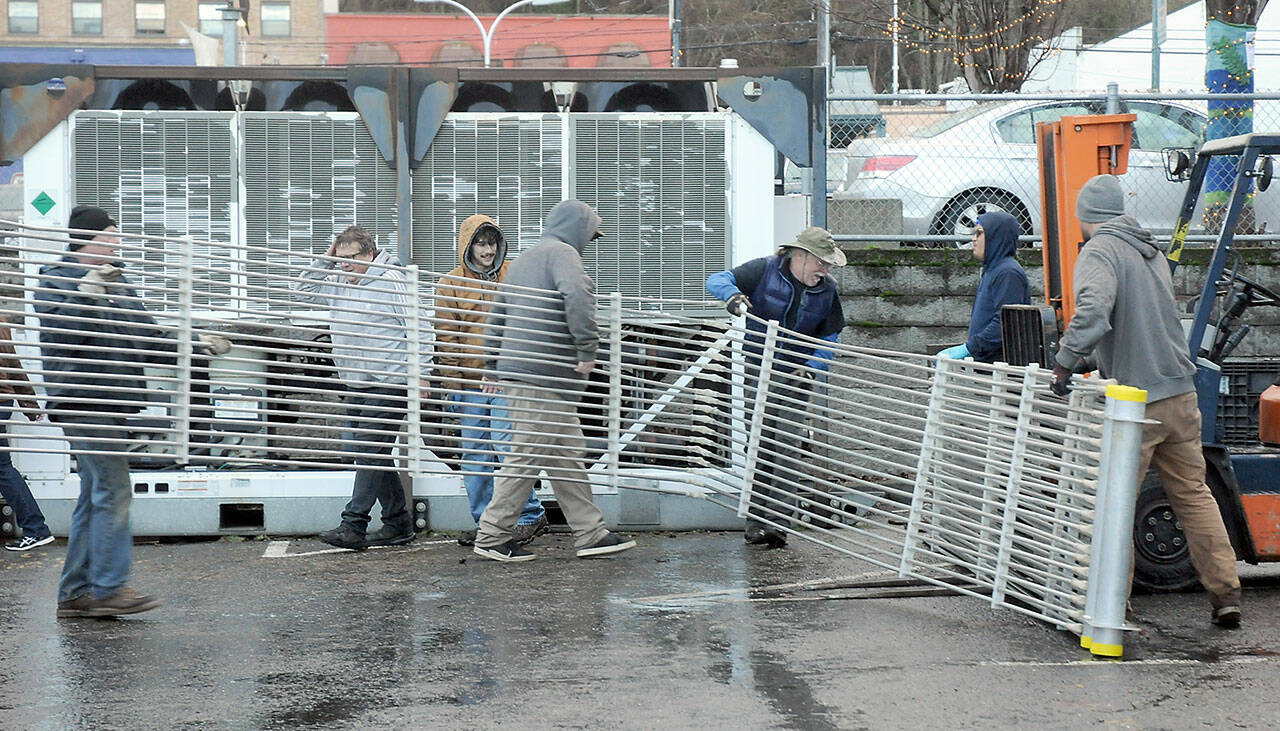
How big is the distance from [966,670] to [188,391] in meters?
3.38

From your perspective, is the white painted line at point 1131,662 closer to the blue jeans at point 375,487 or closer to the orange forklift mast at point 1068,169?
the orange forklift mast at point 1068,169

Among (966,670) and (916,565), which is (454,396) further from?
(966,670)

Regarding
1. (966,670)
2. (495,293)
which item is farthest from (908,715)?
(495,293)

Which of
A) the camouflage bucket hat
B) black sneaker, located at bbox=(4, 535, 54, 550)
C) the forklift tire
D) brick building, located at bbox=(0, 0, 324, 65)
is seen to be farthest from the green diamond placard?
brick building, located at bbox=(0, 0, 324, 65)

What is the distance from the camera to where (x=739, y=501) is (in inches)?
305

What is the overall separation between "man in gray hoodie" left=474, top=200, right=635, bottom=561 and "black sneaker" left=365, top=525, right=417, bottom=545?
72 cm

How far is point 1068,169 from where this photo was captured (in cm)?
757

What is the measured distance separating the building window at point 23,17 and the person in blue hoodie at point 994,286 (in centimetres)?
4907

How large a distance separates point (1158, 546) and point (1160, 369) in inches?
45.1

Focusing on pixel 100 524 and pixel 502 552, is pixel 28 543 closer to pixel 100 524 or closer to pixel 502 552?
pixel 100 524

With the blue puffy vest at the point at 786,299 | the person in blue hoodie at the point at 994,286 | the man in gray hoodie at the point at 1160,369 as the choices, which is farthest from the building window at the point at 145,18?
the man in gray hoodie at the point at 1160,369

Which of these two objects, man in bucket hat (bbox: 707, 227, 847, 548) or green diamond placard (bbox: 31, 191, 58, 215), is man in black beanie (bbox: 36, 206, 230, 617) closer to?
green diamond placard (bbox: 31, 191, 58, 215)

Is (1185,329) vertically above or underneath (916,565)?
above

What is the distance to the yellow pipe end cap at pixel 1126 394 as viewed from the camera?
5758 mm
